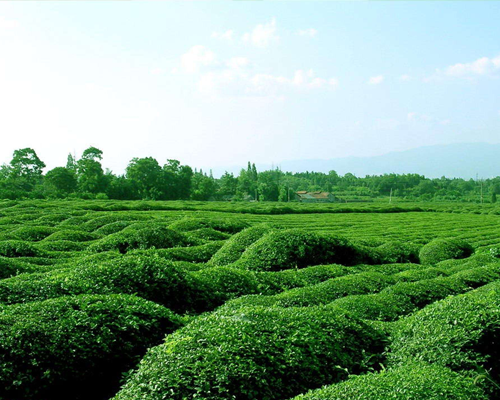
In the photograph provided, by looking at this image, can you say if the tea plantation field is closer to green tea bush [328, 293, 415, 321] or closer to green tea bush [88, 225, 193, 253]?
green tea bush [328, 293, 415, 321]

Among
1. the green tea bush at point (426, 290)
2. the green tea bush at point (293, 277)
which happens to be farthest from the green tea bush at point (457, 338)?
the green tea bush at point (293, 277)

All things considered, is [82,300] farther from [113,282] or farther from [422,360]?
[422,360]

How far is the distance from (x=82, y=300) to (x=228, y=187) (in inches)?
3837

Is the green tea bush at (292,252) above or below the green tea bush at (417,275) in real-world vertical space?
above

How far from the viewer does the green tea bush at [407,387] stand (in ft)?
19.6

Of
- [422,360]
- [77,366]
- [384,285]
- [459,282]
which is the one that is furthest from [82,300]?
[459,282]

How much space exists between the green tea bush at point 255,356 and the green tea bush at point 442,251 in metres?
14.4

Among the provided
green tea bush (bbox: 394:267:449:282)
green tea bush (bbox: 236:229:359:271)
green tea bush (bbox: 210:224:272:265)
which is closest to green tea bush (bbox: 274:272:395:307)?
green tea bush (bbox: 394:267:449:282)

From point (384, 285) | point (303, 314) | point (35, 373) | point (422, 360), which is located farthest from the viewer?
point (384, 285)

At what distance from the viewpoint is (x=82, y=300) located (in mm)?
8375

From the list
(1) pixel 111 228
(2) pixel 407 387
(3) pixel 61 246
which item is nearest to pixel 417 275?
(2) pixel 407 387

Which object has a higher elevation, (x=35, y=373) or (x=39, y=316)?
(x=39, y=316)

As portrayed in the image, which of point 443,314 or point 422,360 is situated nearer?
point 422,360

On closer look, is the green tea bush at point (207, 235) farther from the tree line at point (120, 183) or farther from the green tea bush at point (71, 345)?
the tree line at point (120, 183)
